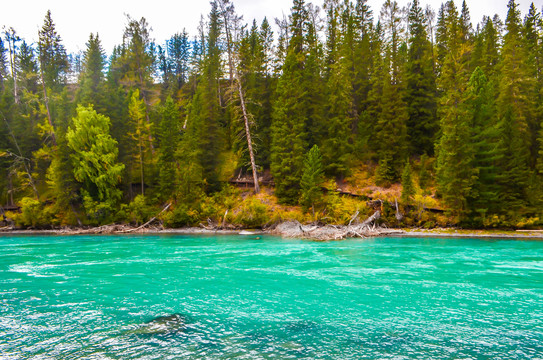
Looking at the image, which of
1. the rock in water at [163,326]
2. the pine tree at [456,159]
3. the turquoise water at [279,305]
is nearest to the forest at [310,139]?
the pine tree at [456,159]

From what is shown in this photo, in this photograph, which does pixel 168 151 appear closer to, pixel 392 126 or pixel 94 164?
pixel 94 164

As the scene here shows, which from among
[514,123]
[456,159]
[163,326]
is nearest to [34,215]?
[163,326]

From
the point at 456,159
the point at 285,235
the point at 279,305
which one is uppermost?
the point at 456,159

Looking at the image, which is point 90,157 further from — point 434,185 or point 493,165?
point 493,165

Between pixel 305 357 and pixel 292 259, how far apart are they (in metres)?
11.2

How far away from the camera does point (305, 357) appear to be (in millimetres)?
6746

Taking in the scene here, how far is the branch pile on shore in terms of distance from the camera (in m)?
26.7

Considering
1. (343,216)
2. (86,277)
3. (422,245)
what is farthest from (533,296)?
(343,216)

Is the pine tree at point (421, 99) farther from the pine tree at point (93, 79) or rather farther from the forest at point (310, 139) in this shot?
the pine tree at point (93, 79)

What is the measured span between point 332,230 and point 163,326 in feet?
67.9

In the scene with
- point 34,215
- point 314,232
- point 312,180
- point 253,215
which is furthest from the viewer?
point 34,215

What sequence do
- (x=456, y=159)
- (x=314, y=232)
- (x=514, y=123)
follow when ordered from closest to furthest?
(x=314, y=232), (x=456, y=159), (x=514, y=123)

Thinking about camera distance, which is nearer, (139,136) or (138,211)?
(138,211)

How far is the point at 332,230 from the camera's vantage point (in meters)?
27.7
